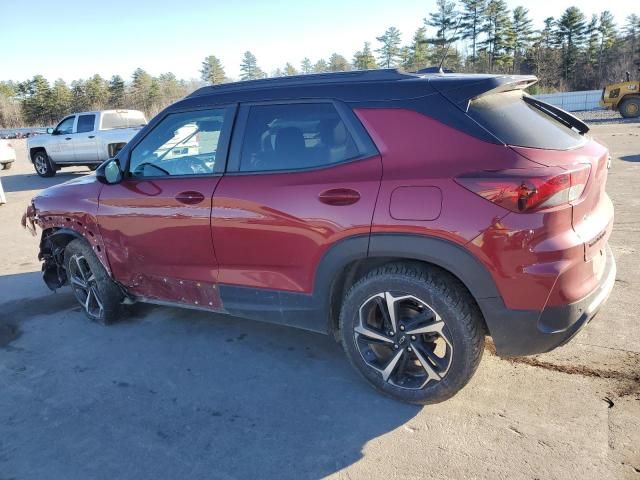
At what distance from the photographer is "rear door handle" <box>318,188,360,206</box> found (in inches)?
111

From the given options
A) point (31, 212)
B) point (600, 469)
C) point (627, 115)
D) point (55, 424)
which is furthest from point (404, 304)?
point (627, 115)

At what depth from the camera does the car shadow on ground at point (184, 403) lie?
2648 mm

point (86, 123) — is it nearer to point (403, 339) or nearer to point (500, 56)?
point (403, 339)

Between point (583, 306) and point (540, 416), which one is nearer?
point (583, 306)

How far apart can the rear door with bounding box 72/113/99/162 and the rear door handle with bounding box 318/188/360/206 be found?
46.4 feet

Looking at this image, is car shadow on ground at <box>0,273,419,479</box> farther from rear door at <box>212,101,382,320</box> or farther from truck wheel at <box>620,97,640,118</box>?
truck wheel at <box>620,97,640,118</box>

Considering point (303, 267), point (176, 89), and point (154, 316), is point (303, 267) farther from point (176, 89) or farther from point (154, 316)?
point (176, 89)

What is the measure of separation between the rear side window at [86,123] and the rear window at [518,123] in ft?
48.8

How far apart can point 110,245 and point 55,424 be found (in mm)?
1532

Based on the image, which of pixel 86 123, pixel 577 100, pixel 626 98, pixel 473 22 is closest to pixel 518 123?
pixel 86 123

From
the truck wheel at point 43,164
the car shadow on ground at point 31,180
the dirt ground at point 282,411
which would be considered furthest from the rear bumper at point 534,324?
the truck wheel at point 43,164

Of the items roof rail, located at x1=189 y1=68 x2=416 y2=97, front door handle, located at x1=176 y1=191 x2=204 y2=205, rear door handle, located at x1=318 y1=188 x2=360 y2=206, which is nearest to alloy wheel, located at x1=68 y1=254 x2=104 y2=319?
front door handle, located at x1=176 y1=191 x2=204 y2=205

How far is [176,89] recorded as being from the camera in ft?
277

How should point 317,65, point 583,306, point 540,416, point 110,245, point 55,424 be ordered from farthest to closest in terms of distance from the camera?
1. point 317,65
2. point 110,245
3. point 55,424
4. point 540,416
5. point 583,306
